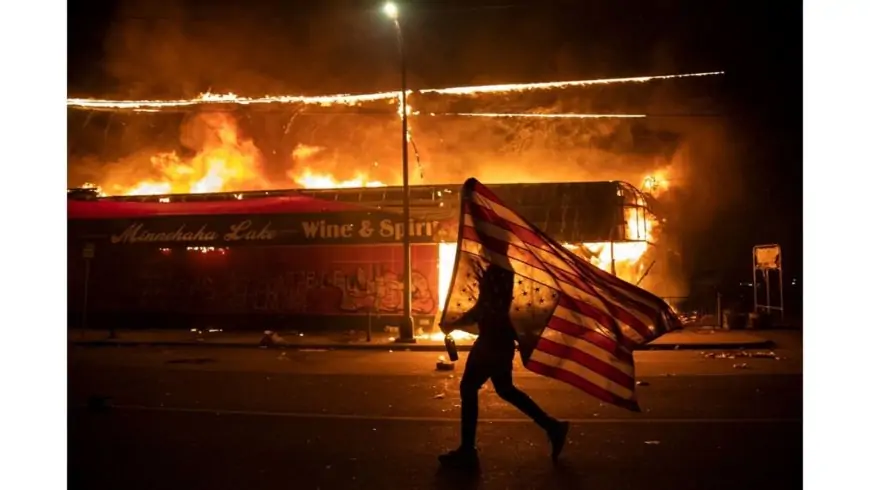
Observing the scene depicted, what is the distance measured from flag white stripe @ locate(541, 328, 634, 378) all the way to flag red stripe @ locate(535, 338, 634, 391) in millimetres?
17

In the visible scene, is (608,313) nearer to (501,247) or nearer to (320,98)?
(501,247)

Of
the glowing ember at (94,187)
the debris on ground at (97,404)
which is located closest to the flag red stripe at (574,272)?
the debris on ground at (97,404)

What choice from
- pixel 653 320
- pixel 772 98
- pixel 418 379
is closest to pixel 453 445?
pixel 653 320

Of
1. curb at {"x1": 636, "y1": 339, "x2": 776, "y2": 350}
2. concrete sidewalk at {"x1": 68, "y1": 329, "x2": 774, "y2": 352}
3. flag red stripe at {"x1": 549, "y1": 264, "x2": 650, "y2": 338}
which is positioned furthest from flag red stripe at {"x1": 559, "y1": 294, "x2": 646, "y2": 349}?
curb at {"x1": 636, "y1": 339, "x2": 776, "y2": 350}

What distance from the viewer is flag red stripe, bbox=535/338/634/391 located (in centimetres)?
546

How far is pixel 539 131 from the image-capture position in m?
23.6

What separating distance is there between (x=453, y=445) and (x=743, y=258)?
23.4m

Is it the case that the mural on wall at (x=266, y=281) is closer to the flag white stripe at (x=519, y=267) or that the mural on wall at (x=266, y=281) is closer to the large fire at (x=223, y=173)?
the large fire at (x=223, y=173)

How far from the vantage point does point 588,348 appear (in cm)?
551

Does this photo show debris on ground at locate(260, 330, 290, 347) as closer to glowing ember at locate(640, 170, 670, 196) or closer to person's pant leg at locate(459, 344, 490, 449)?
person's pant leg at locate(459, 344, 490, 449)

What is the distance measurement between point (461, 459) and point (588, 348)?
128 cm

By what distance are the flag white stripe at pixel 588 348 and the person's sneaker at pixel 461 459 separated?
1.08 metres

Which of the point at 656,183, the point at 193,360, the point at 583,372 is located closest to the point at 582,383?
the point at 583,372

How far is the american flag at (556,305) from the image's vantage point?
18.0 feet
